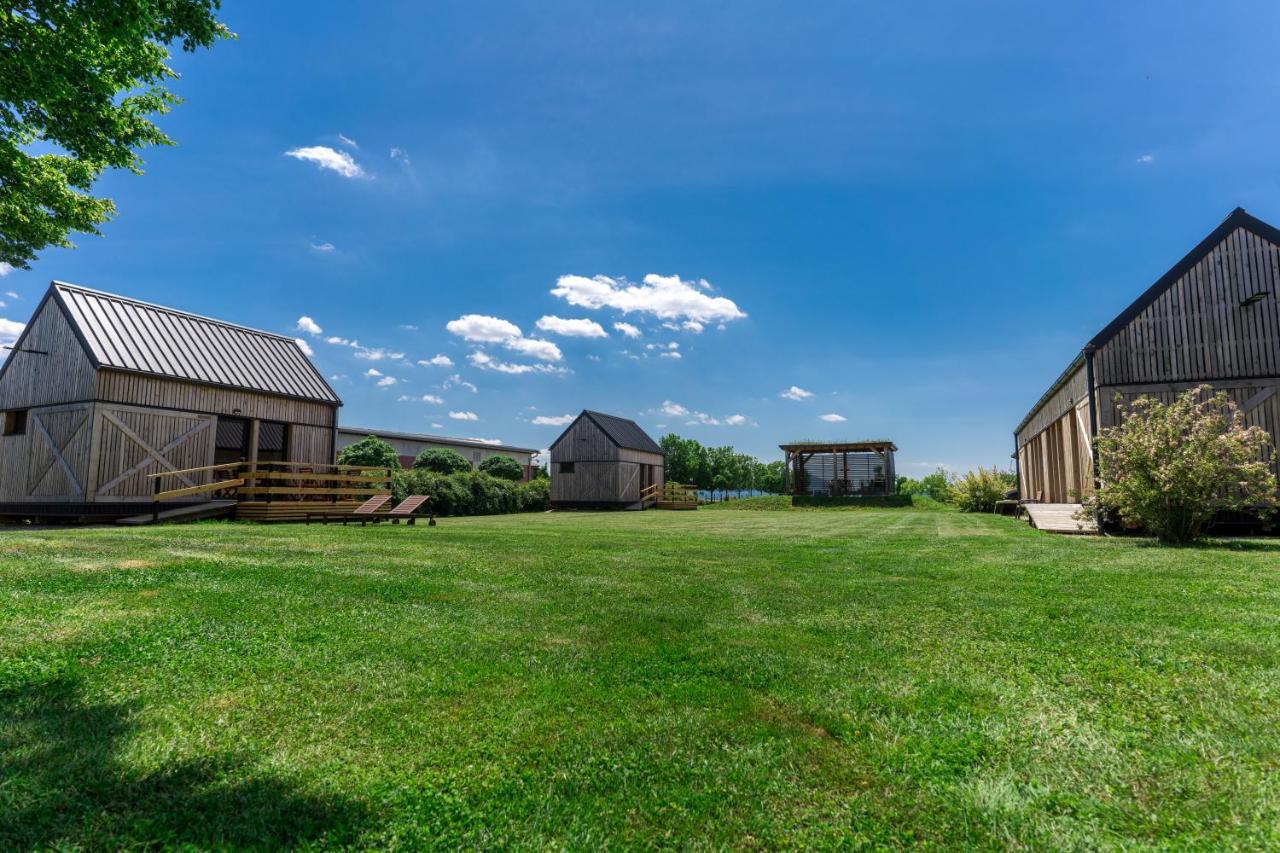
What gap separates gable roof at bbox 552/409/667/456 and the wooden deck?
2345 cm

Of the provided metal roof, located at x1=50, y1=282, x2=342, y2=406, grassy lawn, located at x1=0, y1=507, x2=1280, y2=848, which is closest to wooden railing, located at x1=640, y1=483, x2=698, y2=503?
metal roof, located at x1=50, y1=282, x2=342, y2=406

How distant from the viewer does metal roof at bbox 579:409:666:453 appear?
3825cm

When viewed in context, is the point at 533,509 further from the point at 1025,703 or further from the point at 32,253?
Answer: the point at 1025,703

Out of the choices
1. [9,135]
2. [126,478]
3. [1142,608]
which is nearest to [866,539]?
[1142,608]

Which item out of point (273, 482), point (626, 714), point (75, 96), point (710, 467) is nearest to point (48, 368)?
point (273, 482)

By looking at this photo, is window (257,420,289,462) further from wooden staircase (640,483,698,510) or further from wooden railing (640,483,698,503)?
wooden railing (640,483,698,503)

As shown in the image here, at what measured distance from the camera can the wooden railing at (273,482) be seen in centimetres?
1706

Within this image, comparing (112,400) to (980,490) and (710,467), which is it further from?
(710,467)

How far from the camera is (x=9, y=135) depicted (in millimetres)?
8828

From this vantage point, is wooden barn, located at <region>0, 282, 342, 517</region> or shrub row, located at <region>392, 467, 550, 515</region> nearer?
wooden barn, located at <region>0, 282, 342, 517</region>

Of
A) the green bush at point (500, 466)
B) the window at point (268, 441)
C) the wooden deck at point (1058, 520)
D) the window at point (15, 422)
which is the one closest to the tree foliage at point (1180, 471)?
the wooden deck at point (1058, 520)

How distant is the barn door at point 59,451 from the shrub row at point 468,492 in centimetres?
1011

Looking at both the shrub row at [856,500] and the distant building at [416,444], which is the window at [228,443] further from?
the shrub row at [856,500]

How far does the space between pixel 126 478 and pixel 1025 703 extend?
843 inches
